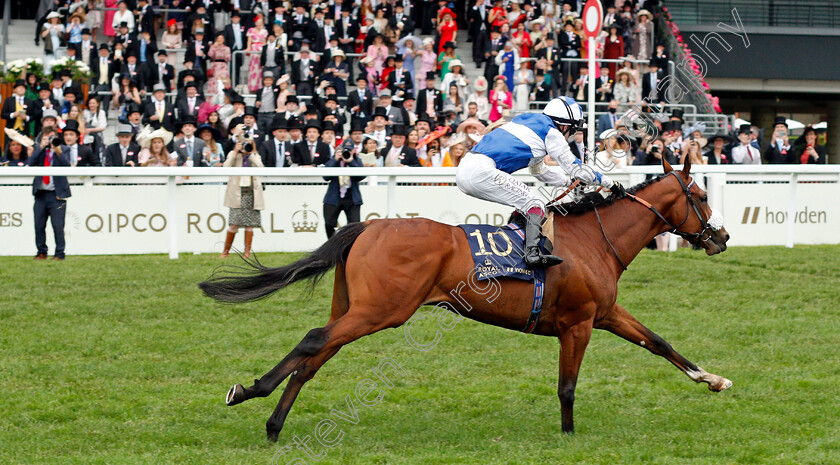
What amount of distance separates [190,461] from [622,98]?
11.7 meters

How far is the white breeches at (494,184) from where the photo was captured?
5871mm

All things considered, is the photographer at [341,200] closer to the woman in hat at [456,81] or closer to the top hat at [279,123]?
the top hat at [279,123]

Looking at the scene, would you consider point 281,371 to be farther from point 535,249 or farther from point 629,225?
point 629,225

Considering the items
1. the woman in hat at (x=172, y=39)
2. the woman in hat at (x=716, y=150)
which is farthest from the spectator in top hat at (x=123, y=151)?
the woman in hat at (x=716, y=150)

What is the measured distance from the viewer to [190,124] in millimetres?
12617

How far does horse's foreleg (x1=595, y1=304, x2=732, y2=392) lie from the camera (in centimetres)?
600

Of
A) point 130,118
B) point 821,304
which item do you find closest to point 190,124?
point 130,118

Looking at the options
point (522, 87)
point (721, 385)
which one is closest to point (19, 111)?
point (522, 87)

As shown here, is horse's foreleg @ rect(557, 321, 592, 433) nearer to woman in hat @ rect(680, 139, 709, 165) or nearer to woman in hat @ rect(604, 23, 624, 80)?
woman in hat @ rect(680, 139, 709, 165)

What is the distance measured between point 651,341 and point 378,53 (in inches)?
451

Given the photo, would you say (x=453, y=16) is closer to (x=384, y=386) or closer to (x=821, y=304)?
(x=821, y=304)

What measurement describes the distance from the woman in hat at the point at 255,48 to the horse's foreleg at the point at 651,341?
10876mm

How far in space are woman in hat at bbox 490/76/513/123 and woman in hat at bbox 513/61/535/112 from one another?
592mm

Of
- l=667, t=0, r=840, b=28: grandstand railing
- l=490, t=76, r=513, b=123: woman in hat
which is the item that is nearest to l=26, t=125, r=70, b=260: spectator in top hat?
l=490, t=76, r=513, b=123: woman in hat
